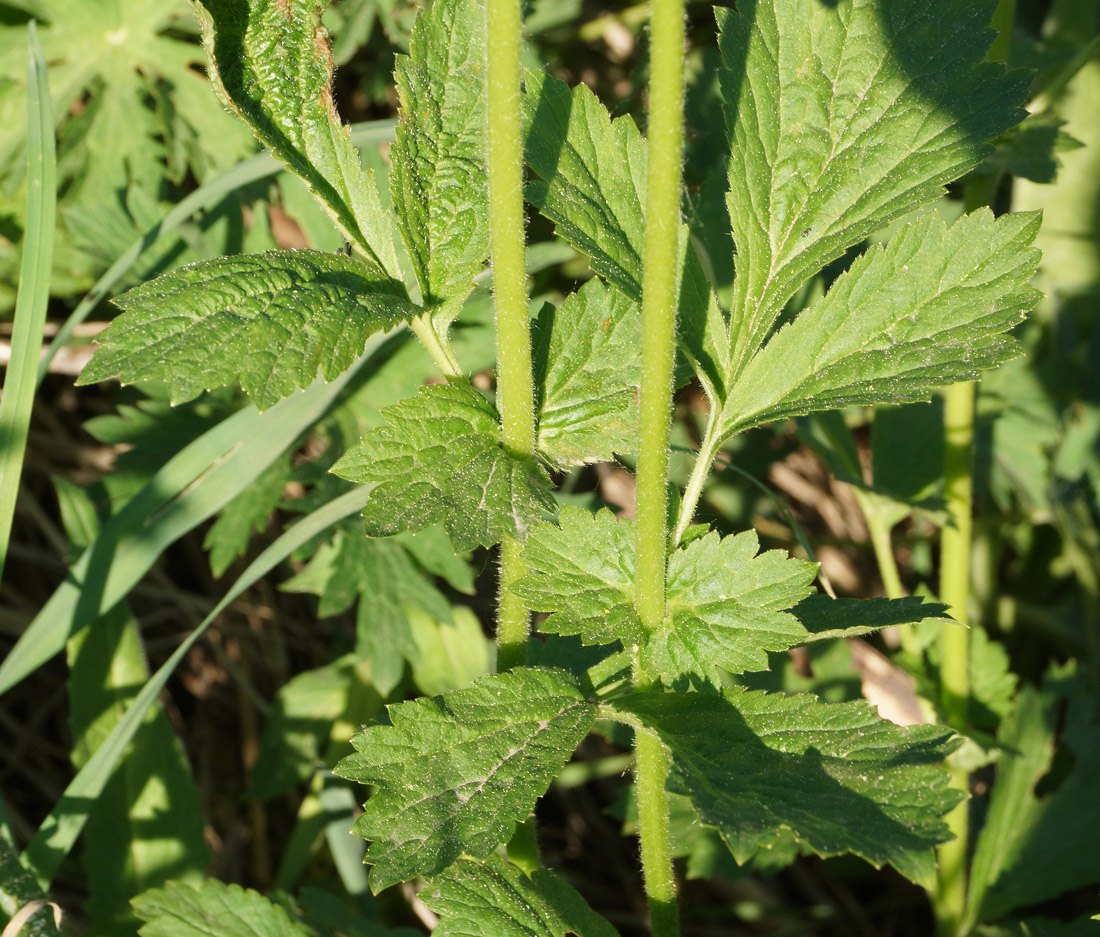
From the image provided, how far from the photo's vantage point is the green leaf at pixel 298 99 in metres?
1.02

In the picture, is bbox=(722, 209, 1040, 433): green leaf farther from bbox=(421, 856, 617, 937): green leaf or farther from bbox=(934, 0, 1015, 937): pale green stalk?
bbox=(934, 0, 1015, 937): pale green stalk

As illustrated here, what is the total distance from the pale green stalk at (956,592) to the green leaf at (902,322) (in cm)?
69

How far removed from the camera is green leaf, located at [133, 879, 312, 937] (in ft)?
4.66

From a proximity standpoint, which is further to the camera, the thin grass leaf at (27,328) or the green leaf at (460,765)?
the thin grass leaf at (27,328)

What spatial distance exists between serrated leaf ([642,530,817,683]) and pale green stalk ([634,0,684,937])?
33 millimetres

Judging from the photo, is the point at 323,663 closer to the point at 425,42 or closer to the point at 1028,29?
the point at 425,42

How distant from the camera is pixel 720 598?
1.04 m

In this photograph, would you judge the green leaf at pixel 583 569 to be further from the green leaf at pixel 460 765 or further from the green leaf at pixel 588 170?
the green leaf at pixel 588 170

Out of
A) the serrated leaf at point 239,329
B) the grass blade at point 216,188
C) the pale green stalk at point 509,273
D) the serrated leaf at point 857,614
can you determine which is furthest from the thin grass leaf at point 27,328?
the serrated leaf at point 857,614

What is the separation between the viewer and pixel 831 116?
45.7 inches

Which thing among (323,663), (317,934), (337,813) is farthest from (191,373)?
(323,663)

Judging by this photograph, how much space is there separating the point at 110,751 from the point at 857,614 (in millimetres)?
1172

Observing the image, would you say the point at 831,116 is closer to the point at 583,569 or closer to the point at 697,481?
the point at 697,481

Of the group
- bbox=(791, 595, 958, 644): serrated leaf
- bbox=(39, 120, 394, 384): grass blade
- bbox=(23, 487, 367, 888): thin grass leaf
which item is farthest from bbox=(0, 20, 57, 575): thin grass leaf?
bbox=(791, 595, 958, 644): serrated leaf
